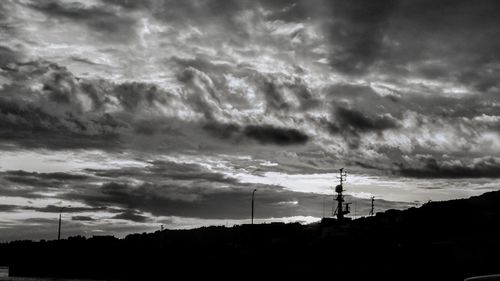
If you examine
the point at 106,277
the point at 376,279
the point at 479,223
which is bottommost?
the point at 106,277

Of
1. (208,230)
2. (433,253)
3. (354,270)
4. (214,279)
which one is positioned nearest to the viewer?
(433,253)

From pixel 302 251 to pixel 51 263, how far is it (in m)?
110

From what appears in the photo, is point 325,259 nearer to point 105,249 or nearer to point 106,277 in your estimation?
point 106,277

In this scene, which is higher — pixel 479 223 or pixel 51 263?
pixel 479 223

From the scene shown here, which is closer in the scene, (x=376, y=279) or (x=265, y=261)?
(x=376, y=279)

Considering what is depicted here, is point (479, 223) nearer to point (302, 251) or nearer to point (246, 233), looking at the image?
point (302, 251)

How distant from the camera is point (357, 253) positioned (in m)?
61.8

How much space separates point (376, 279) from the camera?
53750 millimetres

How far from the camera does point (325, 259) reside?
2501 inches

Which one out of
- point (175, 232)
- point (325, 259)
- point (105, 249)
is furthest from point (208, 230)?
point (325, 259)

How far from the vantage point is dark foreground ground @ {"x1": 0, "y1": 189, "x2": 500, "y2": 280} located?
5147cm

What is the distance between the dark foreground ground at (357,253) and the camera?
51.5 metres

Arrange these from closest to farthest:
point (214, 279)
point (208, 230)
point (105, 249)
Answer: point (214, 279), point (105, 249), point (208, 230)

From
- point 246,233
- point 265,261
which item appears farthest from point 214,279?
point 246,233
